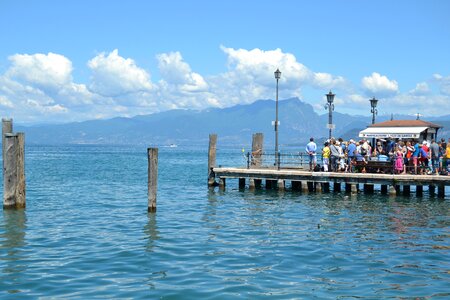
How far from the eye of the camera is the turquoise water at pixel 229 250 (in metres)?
11.4

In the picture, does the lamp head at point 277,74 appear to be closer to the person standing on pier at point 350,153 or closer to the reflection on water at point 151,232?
the person standing on pier at point 350,153

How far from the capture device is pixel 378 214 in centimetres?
2134

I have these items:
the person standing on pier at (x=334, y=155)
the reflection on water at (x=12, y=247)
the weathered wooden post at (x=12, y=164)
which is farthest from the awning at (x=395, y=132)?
the reflection on water at (x=12, y=247)

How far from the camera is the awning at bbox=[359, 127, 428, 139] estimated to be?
89.6 feet

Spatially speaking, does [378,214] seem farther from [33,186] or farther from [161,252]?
[33,186]

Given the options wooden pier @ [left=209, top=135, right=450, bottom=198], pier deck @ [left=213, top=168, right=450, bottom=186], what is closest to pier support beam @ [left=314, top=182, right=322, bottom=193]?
wooden pier @ [left=209, top=135, right=450, bottom=198]

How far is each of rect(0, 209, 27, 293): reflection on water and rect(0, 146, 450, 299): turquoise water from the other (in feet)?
0.10

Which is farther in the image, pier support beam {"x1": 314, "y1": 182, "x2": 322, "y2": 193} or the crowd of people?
pier support beam {"x1": 314, "y1": 182, "x2": 322, "y2": 193}

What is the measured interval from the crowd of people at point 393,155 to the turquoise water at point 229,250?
1.64 m

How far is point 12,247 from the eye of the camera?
15133 millimetres

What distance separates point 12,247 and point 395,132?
1913 cm

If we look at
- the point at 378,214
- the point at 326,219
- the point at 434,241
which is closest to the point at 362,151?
the point at 378,214

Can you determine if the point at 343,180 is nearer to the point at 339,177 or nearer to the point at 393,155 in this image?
the point at 339,177

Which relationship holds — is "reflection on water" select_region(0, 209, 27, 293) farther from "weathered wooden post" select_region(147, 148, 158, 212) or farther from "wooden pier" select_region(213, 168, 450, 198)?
"wooden pier" select_region(213, 168, 450, 198)
